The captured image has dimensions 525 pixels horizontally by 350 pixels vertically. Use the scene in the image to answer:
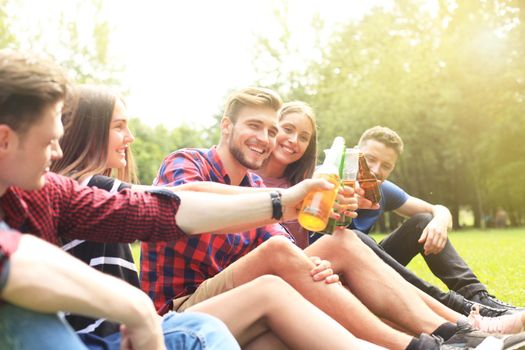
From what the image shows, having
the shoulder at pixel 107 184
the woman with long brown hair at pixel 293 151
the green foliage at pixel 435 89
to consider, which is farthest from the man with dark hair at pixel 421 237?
the green foliage at pixel 435 89

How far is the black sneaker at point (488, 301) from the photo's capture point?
3.89m

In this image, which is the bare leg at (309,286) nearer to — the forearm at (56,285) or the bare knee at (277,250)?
the bare knee at (277,250)

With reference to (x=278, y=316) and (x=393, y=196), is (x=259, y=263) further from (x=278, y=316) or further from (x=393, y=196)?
(x=393, y=196)

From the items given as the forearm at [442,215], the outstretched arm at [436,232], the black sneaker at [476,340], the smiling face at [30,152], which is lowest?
the black sneaker at [476,340]

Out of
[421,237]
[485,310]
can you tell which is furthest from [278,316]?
[421,237]

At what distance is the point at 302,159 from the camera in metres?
4.40

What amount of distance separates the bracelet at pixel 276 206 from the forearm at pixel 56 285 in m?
0.81

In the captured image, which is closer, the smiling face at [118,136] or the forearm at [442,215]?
the smiling face at [118,136]

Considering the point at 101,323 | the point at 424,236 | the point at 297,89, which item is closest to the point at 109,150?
the point at 101,323

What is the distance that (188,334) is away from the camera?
1897mm

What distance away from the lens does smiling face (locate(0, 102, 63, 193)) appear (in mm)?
1543

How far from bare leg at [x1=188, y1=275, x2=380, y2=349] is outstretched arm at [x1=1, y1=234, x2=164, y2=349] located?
86cm

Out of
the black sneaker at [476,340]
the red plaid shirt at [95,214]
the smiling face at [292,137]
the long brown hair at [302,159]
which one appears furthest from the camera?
the long brown hair at [302,159]

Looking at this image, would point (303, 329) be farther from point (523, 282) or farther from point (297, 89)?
point (297, 89)
